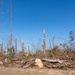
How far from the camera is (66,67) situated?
720cm

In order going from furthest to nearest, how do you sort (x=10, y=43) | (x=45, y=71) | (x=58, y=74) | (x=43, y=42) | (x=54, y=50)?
(x=10, y=43)
(x=43, y=42)
(x=54, y=50)
(x=45, y=71)
(x=58, y=74)

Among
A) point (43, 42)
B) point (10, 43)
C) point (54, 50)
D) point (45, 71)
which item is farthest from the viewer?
point (10, 43)

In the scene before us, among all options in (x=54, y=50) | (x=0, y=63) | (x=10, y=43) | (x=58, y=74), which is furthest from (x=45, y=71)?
(x=10, y=43)

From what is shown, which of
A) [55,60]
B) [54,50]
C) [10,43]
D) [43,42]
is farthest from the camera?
[10,43]

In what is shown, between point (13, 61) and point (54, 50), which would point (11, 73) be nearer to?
point (13, 61)

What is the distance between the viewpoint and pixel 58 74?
21.5 feet

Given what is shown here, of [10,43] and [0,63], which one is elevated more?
[10,43]

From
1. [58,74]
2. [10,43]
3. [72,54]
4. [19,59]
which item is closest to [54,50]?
[72,54]

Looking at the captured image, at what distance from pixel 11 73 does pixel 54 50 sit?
8.80 feet

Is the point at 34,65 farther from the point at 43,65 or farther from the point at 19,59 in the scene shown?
the point at 19,59

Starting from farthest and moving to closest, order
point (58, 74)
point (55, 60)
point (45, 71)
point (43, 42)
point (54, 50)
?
point (43, 42)
point (54, 50)
point (55, 60)
point (45, 71)
point (58, 74)

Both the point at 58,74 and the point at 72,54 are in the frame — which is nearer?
the point at 58,74

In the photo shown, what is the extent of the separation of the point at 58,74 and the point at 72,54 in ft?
5.46

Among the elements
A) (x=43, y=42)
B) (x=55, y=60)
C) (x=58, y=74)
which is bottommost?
(x=58, y=74)
